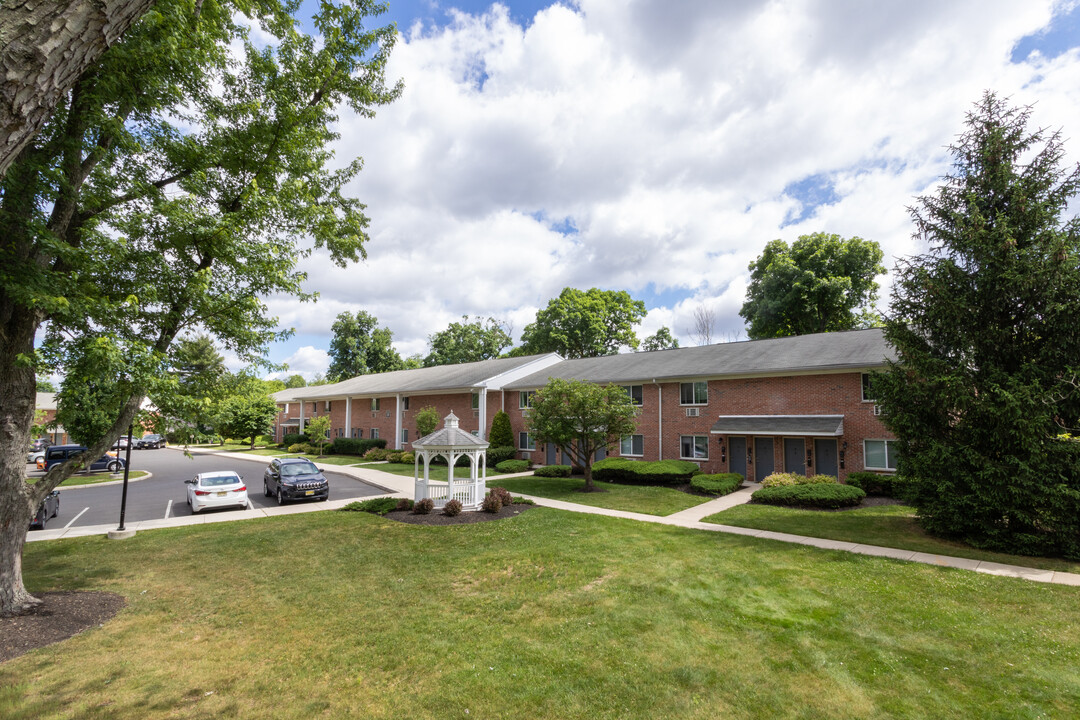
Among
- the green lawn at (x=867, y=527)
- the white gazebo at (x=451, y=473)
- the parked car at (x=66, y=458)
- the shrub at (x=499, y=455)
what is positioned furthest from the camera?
the shrub at (x=499, y=455)

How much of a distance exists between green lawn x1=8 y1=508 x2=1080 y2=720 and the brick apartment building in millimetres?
7026

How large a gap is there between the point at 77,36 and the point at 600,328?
48.0 m

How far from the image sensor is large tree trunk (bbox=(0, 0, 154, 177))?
2301mm

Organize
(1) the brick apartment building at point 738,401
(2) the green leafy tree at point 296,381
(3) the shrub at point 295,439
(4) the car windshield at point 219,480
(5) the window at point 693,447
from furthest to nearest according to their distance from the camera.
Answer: (2) the green leafy tree at point 296,381 < (3) the shrub at point 295,439 < (5) the window at point 693,447 < (1) the brick apartment building at point 738,401 < (4) the car windshield at point 219,480

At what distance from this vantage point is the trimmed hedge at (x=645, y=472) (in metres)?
20.6

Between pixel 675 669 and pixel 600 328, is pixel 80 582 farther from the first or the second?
pixel 600 328

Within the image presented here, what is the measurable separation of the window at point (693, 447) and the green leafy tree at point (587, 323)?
26629 millimetres

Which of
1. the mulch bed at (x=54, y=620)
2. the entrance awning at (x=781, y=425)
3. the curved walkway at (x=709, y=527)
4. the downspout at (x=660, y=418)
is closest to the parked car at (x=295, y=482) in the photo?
the curved walkway at (x=709, y=527)

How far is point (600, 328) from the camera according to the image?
4972 cm

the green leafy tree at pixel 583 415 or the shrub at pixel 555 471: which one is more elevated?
the green leafy tree at pixel 583 415

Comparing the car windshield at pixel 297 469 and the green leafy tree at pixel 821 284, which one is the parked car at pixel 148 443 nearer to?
the car windshield at pixel 297 469

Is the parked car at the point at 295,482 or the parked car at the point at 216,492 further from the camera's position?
the parked car at the point at 295,482

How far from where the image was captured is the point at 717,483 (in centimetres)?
1855

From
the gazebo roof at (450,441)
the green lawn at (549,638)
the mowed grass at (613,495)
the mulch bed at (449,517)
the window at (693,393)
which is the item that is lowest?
the mowed grass at (613,495)
